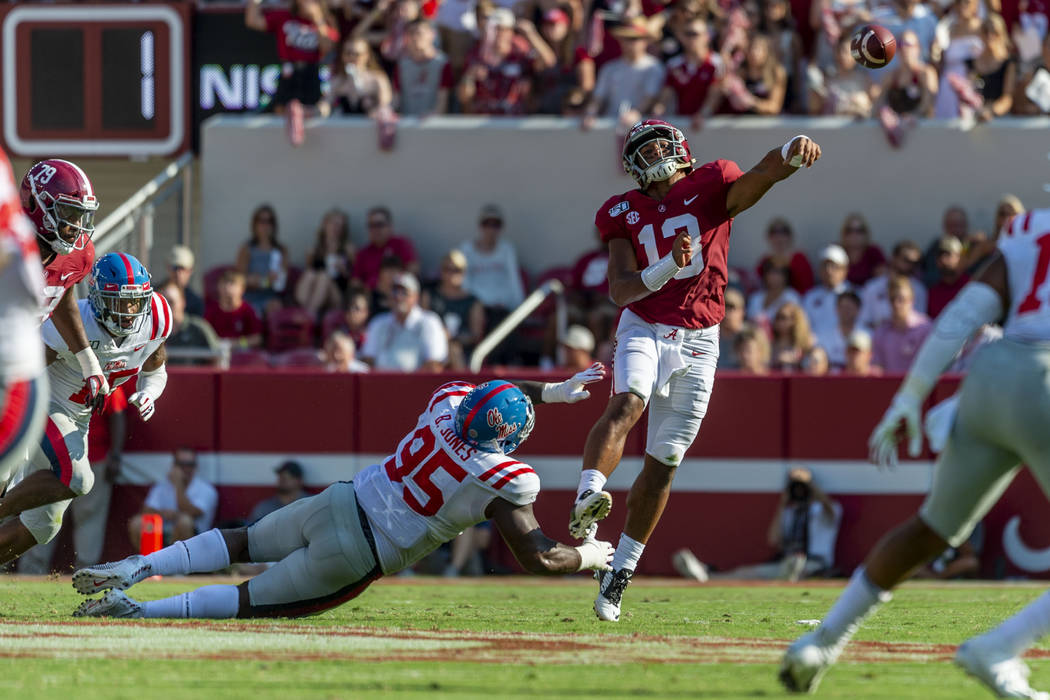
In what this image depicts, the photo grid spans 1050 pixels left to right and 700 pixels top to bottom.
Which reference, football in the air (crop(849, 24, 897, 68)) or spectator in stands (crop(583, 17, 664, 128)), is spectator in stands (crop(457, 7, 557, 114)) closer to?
spectator in stands (crop(583, 17, 664, 128))

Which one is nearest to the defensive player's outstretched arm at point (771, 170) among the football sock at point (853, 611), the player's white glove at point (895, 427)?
the player's white glove at point (895, 427)

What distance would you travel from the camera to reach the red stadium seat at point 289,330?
13.0 metres

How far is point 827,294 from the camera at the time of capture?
1283 centimetres

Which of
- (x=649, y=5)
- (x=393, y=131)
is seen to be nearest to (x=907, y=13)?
(x=649, y=5)

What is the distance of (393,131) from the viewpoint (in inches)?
567

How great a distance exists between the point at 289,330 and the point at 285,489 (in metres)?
1.87

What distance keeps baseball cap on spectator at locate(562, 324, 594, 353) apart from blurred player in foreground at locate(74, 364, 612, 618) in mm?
5214

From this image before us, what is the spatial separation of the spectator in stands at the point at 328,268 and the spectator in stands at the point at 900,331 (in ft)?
14.7

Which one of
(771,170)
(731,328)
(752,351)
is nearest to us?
(771,170)

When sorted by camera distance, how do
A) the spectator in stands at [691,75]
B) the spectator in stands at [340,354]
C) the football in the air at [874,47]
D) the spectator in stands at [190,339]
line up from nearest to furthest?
the football in the air at [874,47] < the spectator in stands at [340,354] < the spectator in stands at [190,339] < the spectator in stands at [691,75]

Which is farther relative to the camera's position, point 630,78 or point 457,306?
point 630,78

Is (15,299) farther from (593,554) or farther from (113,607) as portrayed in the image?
(593,554)

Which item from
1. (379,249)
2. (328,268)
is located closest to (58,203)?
(328,268)

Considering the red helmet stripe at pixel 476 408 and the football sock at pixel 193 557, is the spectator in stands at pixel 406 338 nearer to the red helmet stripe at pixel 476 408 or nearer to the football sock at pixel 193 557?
the football sock at pixel 193 557
